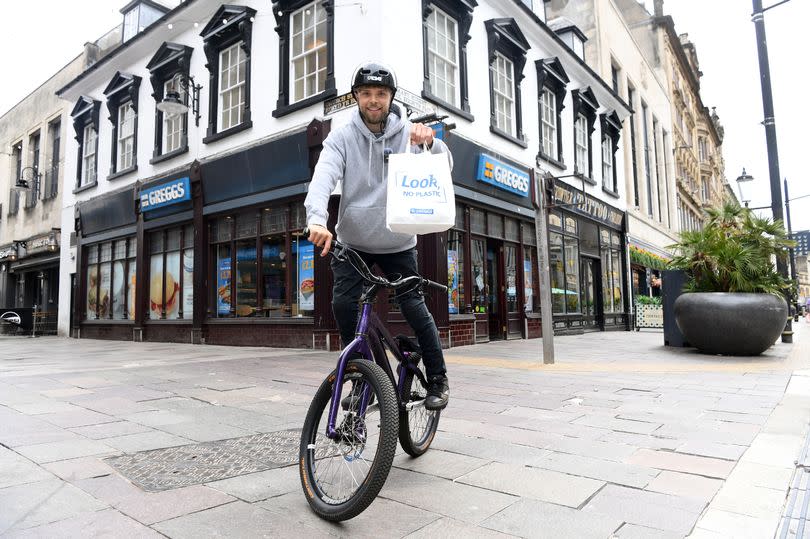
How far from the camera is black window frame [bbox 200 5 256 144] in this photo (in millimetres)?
11273

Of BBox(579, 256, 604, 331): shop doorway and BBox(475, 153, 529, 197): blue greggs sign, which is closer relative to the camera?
BBox(475, 153, 529, 197): blue greggs sign

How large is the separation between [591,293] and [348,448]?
15.4 meters

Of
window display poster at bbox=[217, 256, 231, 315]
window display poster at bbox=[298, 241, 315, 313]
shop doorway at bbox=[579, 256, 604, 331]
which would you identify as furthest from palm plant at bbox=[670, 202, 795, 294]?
window display poster at bbox=[217, 256, 231, 315]

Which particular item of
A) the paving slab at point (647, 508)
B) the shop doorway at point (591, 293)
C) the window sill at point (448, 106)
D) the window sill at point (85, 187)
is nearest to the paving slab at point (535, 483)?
the paving slab at point (647, 508)

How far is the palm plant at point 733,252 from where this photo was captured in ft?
25.7

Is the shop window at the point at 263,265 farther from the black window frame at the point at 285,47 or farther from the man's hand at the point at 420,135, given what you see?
the man's hand at the point at 420,135

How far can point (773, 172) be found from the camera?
985 cm

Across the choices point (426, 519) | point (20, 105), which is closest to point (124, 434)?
point (426, 519)

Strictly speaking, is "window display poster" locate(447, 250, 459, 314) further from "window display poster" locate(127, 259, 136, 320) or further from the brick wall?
"window display poster" locate(127, 259, 136, 320)

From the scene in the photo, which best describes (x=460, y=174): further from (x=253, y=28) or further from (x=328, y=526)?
(x=328, y=526)

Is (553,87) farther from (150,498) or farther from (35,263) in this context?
(35,263)

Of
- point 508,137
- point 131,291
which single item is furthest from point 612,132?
point 131,291

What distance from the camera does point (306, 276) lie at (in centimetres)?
1019

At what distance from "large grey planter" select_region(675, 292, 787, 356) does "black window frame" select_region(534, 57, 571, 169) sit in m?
6.50
